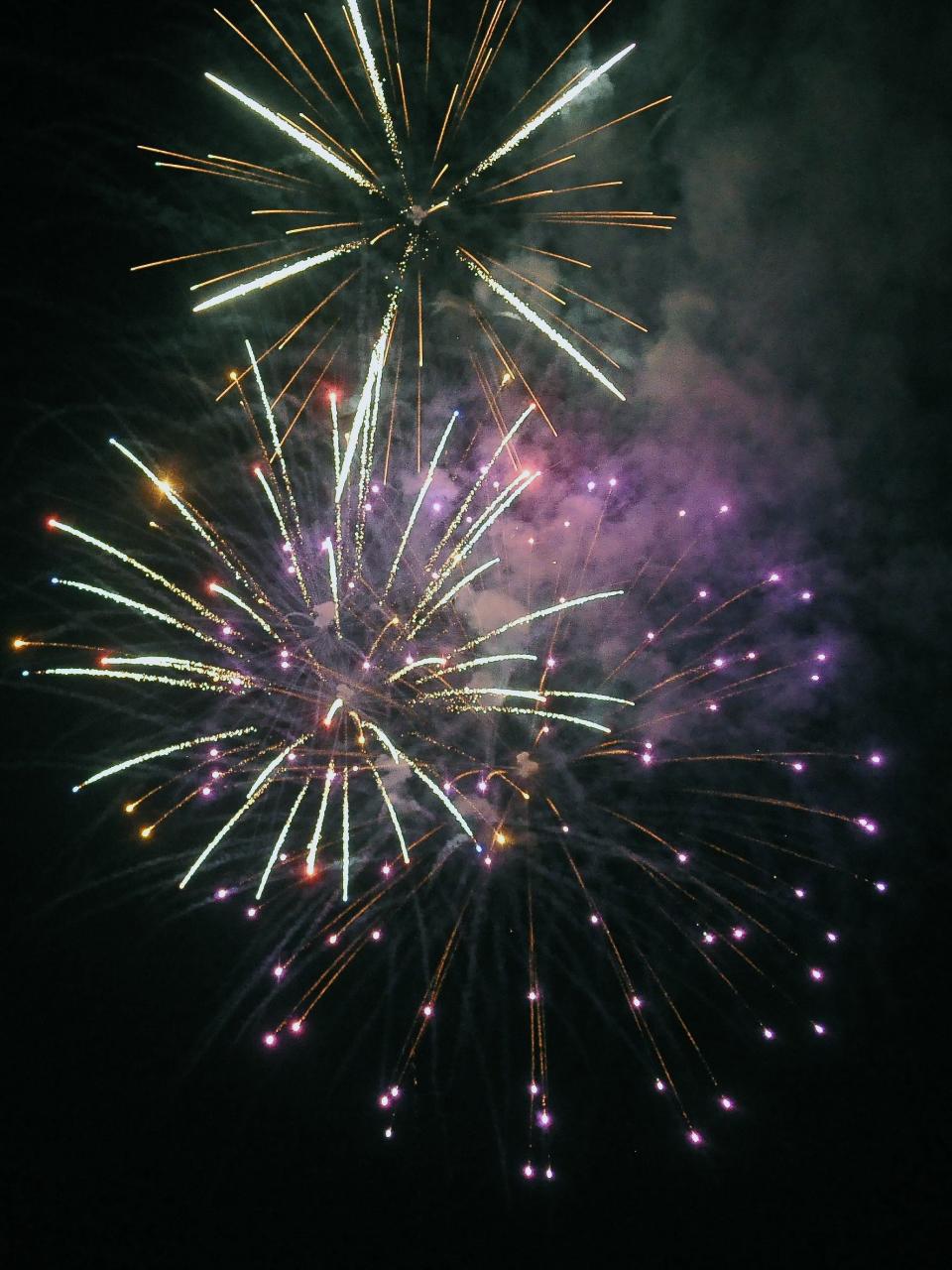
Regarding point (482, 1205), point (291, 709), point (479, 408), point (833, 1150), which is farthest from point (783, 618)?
point (482, 1205)

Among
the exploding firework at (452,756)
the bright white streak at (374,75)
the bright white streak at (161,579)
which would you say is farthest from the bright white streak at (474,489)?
the bright white streak at (161,579)

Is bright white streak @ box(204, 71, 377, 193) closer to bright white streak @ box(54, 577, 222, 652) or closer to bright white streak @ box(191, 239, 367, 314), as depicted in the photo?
bright white streak @ box(191, 239, 367, 314)

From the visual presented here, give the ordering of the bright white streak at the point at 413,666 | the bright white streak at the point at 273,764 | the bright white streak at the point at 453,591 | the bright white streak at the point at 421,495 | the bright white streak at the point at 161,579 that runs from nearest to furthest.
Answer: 1. the bright white streak at the point at 421,495
2. the bright white streak at the point at 273,764
3. the bright white streak at the point at 453,591
4. the bright white streak at the point at 413,666
5. the bright white streak at the point at 161,579

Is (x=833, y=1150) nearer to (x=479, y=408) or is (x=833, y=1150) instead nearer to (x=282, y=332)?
(x=479, y=408)

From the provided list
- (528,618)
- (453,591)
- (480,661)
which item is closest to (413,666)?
(480,661)

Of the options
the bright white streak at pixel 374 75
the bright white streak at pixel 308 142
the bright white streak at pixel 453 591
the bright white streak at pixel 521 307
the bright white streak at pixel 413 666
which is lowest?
the bright white streak at pixel 413 666

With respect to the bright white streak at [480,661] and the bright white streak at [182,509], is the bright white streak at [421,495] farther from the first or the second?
the bright white streak at [182,509]

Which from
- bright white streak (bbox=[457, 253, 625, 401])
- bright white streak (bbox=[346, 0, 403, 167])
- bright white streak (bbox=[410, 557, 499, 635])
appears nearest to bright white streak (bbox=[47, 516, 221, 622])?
bright white streak (bbox=[410, 557, 499, 635])
